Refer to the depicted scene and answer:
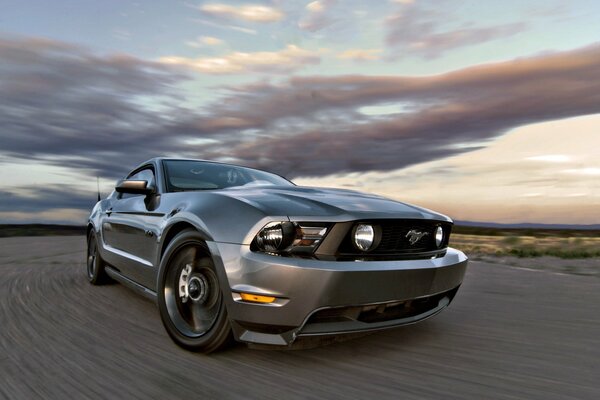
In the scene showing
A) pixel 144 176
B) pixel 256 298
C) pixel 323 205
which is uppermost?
pixel 144 176

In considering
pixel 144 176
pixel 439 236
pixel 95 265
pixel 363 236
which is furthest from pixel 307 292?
pixel 95 265

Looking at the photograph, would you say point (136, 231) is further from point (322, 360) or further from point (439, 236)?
point (439, 236)

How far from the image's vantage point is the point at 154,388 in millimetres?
2223

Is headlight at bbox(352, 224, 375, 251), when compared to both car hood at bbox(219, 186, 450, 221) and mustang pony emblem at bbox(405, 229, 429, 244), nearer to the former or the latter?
car hood at bbox(219, 186, 450, 221)

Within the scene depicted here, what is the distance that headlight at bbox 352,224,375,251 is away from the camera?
2486 millimetres

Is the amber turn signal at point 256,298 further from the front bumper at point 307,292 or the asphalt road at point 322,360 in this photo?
the asphalt road at point 322,360

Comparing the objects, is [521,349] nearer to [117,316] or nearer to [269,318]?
[269,318]

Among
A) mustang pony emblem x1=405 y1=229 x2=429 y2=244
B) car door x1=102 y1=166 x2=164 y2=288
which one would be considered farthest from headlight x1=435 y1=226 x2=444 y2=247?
car door x1=102 y1=166 x2=164 y2=288

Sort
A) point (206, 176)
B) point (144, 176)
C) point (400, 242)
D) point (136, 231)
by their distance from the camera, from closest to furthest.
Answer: point (400, 242)
point (136, 231)
point (206, 176)
point (144, 176)

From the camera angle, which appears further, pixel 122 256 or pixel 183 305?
pixel 122 256

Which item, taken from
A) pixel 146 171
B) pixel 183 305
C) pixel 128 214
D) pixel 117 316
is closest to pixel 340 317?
pixel 183 305

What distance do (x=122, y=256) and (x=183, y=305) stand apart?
4.95 ft

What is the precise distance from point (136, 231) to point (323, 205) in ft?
6.43

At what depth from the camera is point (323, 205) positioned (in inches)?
102
